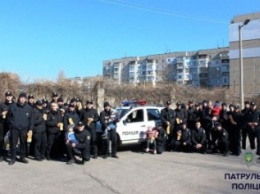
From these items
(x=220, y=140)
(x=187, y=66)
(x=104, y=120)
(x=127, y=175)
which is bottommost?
(x=127, y=175)

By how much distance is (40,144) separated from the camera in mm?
11914

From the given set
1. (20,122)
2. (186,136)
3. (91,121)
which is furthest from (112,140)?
(20,122)

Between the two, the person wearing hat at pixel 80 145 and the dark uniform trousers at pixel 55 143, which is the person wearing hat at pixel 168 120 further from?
the dark uniform trousers at pixel 55 143

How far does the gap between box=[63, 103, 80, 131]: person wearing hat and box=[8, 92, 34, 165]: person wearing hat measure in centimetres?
111

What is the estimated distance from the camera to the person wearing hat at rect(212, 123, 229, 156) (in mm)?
13539

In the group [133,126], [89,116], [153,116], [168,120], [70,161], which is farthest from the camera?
[153,116]

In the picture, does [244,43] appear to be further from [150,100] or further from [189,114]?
[189,114]

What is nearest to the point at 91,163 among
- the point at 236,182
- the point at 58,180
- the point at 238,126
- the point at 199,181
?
the point at 58,180

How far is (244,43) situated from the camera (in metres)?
78.4

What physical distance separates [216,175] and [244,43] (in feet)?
239

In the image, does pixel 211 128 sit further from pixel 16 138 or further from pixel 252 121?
pixel 16 138

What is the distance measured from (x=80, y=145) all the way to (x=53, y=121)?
1.28 metres

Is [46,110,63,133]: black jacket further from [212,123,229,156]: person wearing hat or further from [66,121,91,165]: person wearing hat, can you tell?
[212,123,229,156]: person wearing hat

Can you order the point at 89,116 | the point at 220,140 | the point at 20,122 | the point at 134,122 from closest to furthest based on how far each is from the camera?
1. the point at 20,122
2. the point at 89,116
3. the point at 220,140
4. the point at 134,122
